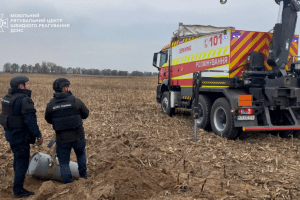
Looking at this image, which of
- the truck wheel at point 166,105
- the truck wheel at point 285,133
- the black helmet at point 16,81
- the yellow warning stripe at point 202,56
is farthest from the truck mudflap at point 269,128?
the black helmet at point 16,81

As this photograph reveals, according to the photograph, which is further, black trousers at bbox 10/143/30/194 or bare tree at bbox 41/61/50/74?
bare tree at bbox 41/61/50/74

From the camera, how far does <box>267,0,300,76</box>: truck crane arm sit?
7.18 meters

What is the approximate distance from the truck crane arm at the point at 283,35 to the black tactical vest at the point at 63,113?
538cm

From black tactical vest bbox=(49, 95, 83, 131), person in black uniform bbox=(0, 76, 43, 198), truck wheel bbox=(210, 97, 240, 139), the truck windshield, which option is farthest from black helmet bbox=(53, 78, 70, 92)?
the truck windshield

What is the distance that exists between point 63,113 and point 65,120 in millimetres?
108

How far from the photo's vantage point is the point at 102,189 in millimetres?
3688

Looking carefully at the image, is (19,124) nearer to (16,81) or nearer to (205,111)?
(16,81)

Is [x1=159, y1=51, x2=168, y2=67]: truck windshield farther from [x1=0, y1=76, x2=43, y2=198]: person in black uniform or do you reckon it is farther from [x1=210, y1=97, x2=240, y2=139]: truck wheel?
[x1=0, y1=76, x2=43, y2=198]: person in black uniform

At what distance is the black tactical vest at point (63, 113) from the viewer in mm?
4105

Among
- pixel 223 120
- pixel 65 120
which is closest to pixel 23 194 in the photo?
pixel 65 120

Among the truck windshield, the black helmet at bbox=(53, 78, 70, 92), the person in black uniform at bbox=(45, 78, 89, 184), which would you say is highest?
the truck windshield

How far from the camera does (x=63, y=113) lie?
162 inches

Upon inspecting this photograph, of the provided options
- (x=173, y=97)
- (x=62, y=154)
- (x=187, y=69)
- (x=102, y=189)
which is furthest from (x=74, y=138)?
(x=173, y=97)

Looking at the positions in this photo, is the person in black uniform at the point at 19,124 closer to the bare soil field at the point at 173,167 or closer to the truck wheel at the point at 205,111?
the bare soil field at the point at 173,167
